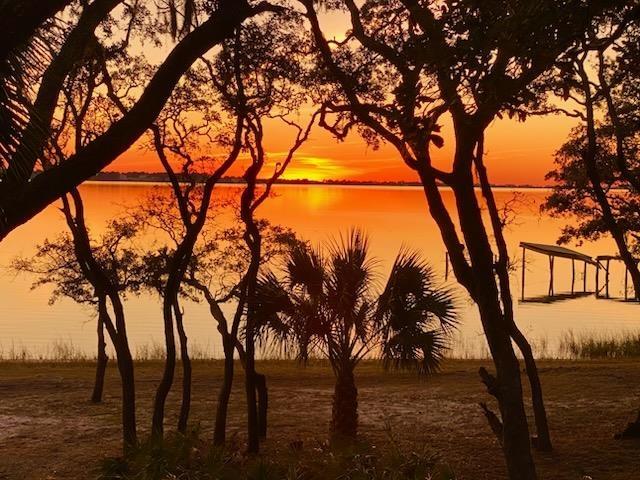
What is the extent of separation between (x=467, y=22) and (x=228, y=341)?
849 cm

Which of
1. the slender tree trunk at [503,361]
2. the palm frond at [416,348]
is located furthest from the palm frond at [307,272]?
the slender tree trunk at [503,361]

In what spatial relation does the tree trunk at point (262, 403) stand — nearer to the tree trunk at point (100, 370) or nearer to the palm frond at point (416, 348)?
the palm frond at point (416, 348)

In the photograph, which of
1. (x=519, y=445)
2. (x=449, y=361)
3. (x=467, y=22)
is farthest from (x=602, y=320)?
(x=467, y=22)

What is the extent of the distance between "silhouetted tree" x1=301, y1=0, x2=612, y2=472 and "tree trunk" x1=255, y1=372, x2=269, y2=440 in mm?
4229

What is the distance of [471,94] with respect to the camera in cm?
689

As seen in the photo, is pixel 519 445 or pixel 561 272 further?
pixel 561 272

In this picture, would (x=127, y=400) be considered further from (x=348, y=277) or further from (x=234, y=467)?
(x=348, y=277)

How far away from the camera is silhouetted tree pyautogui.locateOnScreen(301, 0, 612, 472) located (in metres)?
5.96

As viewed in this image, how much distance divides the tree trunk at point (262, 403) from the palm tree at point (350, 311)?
1032mm

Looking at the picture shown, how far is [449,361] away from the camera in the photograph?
24.5 m

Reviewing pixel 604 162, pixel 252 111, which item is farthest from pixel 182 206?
pixel 604 162

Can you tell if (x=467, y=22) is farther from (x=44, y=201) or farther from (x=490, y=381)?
(x=490, y=381)

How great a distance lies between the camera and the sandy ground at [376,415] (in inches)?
461

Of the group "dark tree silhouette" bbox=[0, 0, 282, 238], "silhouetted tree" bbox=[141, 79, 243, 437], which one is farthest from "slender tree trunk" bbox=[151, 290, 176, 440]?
"dark tree silhouette" bbox=[0, 0, 282, 238]
